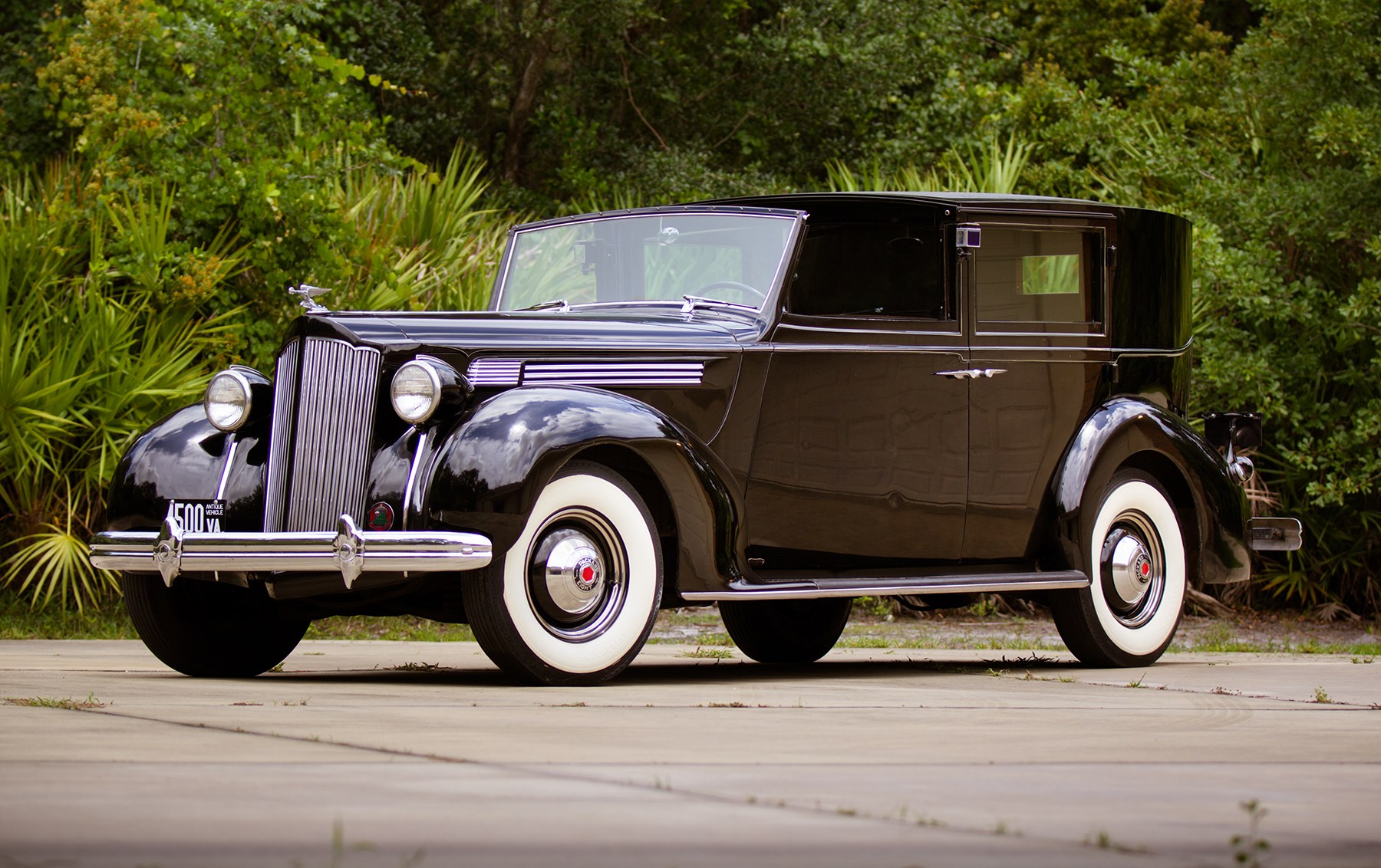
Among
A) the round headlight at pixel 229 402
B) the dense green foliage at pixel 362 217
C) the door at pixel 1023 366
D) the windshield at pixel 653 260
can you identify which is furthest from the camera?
the dense green foliage at pixel 362 217

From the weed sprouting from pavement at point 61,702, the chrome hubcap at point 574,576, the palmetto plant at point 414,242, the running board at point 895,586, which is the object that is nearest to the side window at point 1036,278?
the running board at point 895,586

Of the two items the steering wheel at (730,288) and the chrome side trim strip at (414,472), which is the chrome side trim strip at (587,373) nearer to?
the chrome side trim strip at (414,472)

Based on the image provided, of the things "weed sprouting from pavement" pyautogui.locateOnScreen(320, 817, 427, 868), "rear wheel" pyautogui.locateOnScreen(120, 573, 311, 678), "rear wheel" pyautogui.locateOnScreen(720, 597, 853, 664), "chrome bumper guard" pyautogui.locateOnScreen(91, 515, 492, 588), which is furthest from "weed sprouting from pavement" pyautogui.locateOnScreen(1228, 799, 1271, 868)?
"rear wheel" pyautogui.locateOnScreen(720, 597, 853, 664)

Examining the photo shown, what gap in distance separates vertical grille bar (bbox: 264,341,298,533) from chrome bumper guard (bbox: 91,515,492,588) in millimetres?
238

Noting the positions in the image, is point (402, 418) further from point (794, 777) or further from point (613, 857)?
point (613, 857)

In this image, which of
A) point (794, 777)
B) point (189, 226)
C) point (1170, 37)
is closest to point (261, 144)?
point (189, 226)

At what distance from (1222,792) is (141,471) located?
4447mm

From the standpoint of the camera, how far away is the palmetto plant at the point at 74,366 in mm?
10773

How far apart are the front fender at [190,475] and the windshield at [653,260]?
1.65m

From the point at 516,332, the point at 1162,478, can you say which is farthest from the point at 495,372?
the point at 1162,478

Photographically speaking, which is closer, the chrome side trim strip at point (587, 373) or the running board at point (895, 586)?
the chrome side trim strip at point (587, 373)

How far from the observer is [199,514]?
22.7ft

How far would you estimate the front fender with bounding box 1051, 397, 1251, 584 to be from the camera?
813 cm

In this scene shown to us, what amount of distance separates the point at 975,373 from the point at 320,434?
9.19 ft
